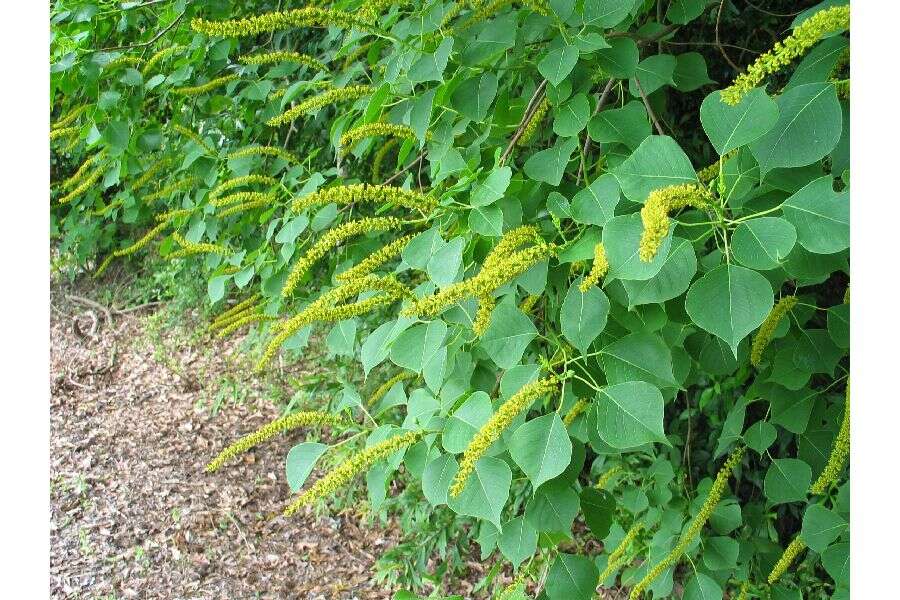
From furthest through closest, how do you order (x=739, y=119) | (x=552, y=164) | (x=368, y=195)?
1. (x=552, y=164)
2. (x=368, y=195)
3. (x=739, y=119)

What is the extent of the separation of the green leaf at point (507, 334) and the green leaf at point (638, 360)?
0.11m

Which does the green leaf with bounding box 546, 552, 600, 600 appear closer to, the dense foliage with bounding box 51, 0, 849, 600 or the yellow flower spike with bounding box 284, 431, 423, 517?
the dense foliage with bounding box 51, 0, 849, 600

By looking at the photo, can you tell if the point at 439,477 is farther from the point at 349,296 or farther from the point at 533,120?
the point at 533,120

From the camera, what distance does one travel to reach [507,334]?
103 centimetres

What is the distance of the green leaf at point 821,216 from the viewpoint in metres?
0.79

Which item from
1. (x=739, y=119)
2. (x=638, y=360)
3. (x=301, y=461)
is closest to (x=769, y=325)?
(x=638, y=360)

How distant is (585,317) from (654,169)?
0.19 meters

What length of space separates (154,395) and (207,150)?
8.56 ft

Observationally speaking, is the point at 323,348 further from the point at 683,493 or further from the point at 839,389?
the point at 839,389

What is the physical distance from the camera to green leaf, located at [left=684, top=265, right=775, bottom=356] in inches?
31.9

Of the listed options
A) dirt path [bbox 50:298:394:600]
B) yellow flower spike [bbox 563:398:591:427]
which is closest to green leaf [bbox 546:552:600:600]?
yellow flower spike [bbox 563:398:591:427]

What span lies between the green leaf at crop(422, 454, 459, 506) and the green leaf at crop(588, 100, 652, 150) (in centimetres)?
51

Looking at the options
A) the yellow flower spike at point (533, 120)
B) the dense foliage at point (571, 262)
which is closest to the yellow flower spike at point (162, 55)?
the dense foliage at point (571, 262)

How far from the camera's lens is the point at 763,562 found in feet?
5.90
